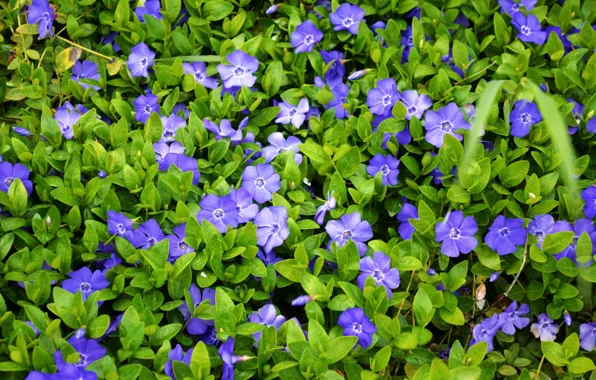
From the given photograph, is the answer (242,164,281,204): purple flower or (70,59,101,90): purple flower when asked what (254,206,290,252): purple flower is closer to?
(242,164,281,204): purple flower

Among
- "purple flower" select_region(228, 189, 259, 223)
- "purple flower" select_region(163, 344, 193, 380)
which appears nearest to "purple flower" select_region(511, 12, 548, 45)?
"purple flower" select_region(228, 189, 259, 223)

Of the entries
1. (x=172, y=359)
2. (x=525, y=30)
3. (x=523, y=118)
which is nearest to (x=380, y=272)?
(x=172, y=359)

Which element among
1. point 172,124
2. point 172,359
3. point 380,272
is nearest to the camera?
point 172,359

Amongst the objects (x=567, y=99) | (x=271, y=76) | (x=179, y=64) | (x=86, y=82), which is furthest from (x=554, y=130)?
(x=86, y=82)

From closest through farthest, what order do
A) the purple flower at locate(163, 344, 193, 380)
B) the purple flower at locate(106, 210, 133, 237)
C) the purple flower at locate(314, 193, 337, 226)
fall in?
the purple flower at locate(163, 344, 193, 380), the purple flower at locate(106, 210, 133, 237), the purple flower at locate(314, 193, 337, 226)

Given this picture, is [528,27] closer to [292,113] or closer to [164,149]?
[292,113]

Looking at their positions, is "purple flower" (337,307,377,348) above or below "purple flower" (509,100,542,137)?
below
